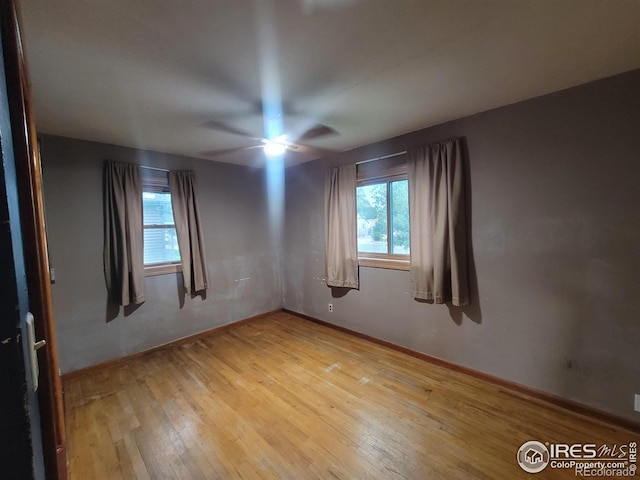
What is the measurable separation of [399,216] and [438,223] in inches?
21.1

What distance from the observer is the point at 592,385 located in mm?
1937

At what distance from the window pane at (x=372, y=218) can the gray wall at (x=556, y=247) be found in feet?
2.11

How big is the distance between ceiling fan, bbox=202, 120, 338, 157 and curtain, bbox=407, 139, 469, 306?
3.19 feet

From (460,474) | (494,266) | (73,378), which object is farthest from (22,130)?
(73,378)

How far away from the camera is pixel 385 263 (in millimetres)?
3102

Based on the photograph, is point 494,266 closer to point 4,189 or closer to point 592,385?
point 592,385

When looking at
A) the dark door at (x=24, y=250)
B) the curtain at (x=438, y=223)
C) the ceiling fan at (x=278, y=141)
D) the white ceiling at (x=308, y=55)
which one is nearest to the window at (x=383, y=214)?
the curtain at (x=438, y=223)

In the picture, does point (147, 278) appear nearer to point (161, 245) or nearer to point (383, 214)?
point (161, 245)

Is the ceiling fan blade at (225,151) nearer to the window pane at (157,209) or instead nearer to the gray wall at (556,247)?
the window pane at (157,209)

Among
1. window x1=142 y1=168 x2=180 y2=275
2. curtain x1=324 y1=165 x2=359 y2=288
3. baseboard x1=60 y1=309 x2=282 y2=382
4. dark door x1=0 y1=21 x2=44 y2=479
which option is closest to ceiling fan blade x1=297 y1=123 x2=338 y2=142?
curtain x1=324 y1=165 x2=359 y2=288

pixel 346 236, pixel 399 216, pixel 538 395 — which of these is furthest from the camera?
pixel 346 236

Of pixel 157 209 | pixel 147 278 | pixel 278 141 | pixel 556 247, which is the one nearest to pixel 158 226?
pixel 157 209

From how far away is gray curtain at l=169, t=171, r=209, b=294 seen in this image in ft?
10.7

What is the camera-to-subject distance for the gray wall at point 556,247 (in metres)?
1.80
